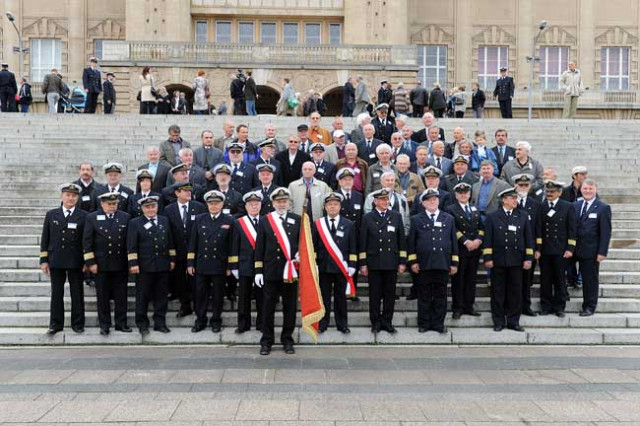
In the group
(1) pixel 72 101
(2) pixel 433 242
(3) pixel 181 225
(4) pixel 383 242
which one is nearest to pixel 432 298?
(2) pixel 433 242

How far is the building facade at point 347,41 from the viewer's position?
32.7 metres

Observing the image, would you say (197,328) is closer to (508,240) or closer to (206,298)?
(206,298)

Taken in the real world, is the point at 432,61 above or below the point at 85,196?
above

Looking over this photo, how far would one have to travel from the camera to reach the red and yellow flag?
8562 mm

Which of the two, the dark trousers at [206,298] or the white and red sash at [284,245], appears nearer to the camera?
the white and red sash at [284,245]

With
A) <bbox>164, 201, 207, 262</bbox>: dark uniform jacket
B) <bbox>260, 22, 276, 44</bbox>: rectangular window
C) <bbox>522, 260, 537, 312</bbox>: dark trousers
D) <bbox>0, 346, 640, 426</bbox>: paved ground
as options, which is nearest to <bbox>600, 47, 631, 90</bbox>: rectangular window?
<bbox>260, 22, 276, 44</bbox>: rectangular window

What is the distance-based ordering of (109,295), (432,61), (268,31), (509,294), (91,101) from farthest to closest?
(432,61)
(268,31)
(91,101)
(509,294)
(109,295)

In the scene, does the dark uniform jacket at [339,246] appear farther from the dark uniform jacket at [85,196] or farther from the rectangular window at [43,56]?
the rectangular window at [43,56]

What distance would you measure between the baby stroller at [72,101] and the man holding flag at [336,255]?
706 inches

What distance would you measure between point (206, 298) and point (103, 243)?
159 centimetres

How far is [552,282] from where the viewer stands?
10.1 metres

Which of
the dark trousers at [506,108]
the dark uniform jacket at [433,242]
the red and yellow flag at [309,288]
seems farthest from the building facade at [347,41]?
the red and yellow flag at [309,288]

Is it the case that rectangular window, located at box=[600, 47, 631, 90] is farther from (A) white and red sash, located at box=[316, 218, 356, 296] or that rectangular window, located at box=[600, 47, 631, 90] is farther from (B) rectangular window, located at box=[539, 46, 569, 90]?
(A) white and red sash, located at box=[316, 218, 356, 296]

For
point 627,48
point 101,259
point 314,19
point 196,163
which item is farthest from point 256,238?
point 627,48
